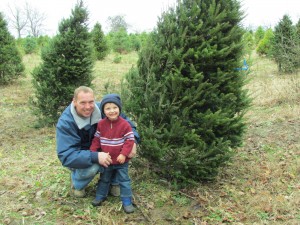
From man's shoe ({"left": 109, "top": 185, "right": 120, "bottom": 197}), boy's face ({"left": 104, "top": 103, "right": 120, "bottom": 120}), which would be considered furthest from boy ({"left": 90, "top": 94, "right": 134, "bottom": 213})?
man's shoe ({"left": 109, "top": 185, "right": 120, "bottom": 197})

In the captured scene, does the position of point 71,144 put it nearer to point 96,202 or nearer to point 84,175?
point 84,175

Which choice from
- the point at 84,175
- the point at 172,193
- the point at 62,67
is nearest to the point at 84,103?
the point at 84,175

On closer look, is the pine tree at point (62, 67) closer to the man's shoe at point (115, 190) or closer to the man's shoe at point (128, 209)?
the man's shoe at point (115, 190)

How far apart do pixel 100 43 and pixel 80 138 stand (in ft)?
57.2

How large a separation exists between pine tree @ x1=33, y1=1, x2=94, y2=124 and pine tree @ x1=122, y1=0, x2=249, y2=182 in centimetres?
411

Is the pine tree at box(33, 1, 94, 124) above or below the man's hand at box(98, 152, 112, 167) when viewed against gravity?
above

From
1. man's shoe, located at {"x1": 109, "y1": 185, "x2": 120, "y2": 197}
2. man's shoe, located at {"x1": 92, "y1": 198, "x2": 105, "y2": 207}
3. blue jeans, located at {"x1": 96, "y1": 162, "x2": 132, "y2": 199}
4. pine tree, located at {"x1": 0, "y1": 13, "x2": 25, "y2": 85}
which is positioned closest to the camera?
blue jeans, located at {"x1": 96, "y1": 162, "x2": 132, "y2": 199}

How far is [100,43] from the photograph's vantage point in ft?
66.5

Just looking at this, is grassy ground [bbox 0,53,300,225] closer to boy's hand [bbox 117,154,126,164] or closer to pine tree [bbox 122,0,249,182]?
pine tree [bbox 122,0,249,182]

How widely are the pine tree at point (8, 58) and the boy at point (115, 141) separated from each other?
9.94m

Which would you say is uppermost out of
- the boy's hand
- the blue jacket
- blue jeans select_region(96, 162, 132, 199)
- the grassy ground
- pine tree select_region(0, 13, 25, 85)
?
pine tree select_region(0, 13, 25, 85)

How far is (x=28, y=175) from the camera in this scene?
4.86 metres

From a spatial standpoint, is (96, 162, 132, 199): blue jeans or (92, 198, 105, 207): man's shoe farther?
(92, 198, 105, 207): man's shoe

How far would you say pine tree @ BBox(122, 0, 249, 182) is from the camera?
3.88 metres
